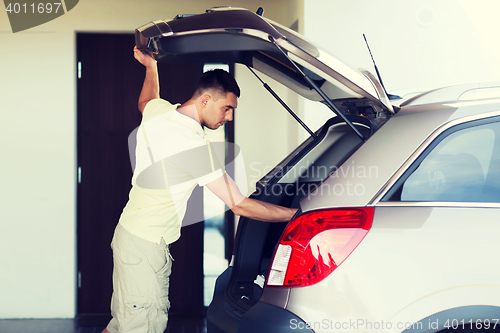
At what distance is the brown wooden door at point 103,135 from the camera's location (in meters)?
3.73

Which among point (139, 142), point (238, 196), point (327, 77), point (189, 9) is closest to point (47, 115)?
point (189, 9)

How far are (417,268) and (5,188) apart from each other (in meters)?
3.44

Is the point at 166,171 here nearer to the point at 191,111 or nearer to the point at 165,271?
the point at 191,111

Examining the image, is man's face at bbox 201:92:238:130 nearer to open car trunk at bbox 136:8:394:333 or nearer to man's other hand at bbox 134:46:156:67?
open car trunk at bbox 136:8:394:333

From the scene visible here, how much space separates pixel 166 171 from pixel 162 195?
0.13 m

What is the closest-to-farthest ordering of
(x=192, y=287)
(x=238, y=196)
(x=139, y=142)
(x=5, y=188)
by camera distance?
(x=238, y=196) → (x=139, y=142) → (x=5, y=188) → (x=192, y=287)

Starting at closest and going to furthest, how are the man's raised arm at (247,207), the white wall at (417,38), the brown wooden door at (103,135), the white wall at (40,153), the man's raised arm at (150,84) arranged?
the man's raised arm at (247,207), the man's raised arm at (150,84), the white wall at (417,38), the white wall at (40,153), the brown wooden door at (103,135)

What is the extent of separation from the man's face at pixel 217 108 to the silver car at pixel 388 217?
1.60 feet

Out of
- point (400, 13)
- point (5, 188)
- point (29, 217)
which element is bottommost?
point (29, 217)

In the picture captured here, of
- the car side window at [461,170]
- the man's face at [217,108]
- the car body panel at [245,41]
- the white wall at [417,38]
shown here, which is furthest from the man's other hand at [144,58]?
the car side window at [461,170]

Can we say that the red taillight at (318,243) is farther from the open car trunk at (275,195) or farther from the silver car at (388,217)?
the open car trunk at (275,195)

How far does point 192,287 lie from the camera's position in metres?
3.89

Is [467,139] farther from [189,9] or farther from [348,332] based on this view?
[189,9]

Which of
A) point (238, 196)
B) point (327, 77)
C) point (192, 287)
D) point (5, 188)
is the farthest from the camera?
point (192, 287)
